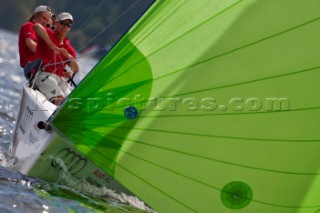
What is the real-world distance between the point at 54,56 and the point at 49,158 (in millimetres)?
1819

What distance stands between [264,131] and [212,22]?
0.70 metres

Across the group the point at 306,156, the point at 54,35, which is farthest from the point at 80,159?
the point at 54,35

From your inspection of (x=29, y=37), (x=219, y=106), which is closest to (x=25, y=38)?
(x=29, y=37)

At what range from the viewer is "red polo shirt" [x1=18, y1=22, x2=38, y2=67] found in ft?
19.4

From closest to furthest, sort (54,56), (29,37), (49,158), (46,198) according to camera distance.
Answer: (46,198) → (49,158) → (54,56) → (29,37)

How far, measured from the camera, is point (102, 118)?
12.2 feet

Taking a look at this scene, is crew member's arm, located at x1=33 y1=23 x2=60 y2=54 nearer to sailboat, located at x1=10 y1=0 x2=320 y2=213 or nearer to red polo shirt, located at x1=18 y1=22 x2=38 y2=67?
red polo shirt, located at x1=18 y1=22 x2=38 y2=67

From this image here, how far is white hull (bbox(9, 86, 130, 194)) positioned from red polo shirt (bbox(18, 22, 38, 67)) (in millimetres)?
1256

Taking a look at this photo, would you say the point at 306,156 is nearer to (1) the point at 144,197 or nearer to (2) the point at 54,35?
(1) the point at 144,197

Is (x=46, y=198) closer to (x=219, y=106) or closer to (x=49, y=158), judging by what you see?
(x=49, y=158)

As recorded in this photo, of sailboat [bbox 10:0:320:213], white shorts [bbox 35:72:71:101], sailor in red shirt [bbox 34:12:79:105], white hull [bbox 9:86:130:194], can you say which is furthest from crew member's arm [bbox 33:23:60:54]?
sailboat [bbox 10:0:320:213]

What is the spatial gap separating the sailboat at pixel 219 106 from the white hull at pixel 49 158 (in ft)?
1.79

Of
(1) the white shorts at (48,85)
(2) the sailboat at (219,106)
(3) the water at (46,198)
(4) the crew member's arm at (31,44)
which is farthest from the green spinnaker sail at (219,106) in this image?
(4) the crew member's arm at (31,44)

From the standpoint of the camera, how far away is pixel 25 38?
5.89 m
